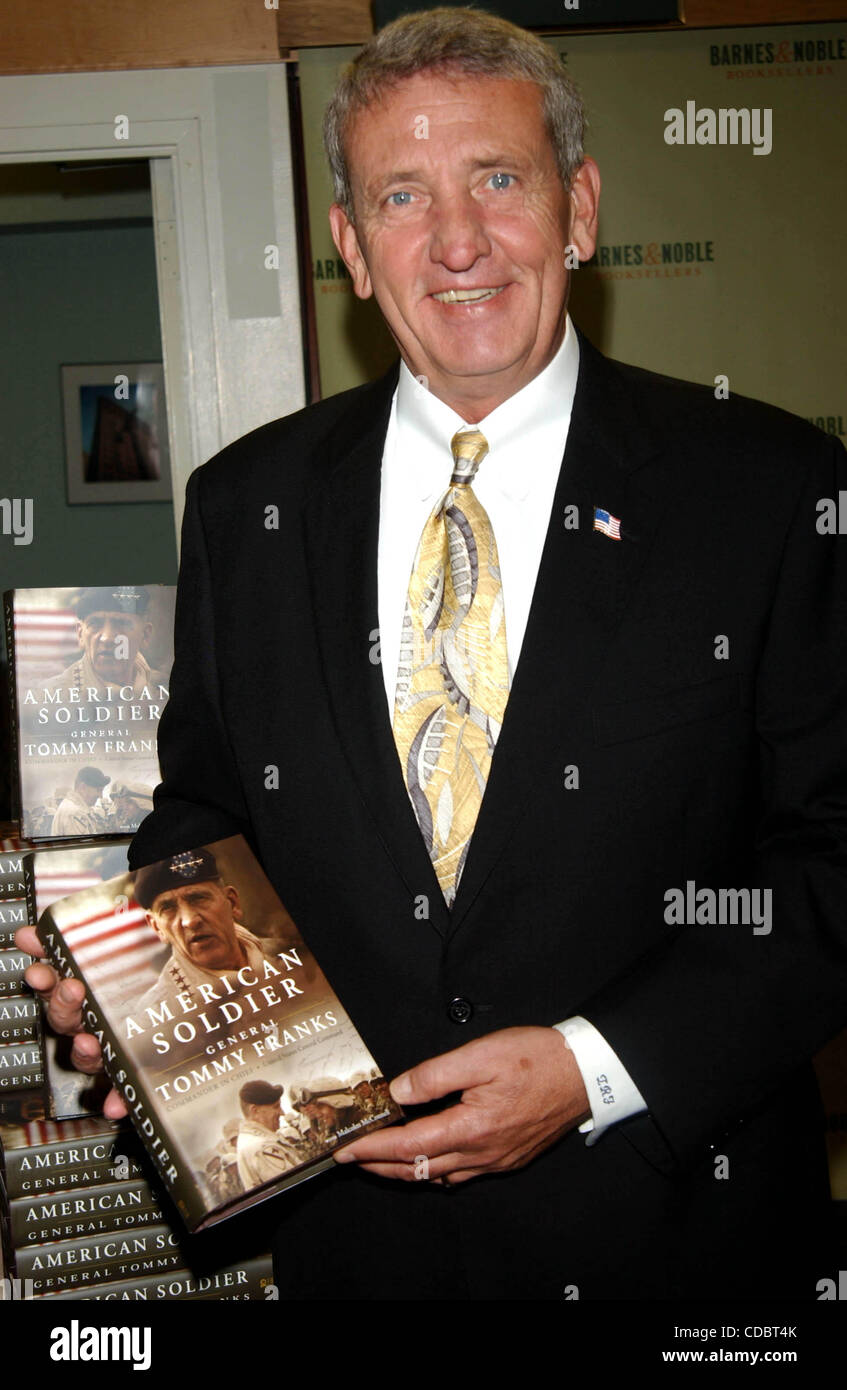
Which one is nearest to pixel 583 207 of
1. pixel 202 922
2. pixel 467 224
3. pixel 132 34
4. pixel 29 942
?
pixel 467 224

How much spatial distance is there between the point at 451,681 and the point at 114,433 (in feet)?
14.6

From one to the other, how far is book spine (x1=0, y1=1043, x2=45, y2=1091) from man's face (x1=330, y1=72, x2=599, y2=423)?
3.60 ft

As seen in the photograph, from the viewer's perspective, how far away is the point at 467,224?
1.30 metres

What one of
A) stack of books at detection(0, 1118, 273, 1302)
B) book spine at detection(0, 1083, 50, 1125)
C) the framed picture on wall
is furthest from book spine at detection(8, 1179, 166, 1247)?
the framed picture on wall

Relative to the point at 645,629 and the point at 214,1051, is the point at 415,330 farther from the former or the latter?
the point at 214,1051

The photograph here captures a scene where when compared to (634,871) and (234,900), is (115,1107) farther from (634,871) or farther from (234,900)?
(634,871)

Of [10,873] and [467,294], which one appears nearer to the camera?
[467,294]

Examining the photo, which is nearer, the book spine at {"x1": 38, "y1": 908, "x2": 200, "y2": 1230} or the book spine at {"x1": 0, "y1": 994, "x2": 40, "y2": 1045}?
the book spine at {"x1": 38, "y1": 908, "x2": 200, "y2": 1230}

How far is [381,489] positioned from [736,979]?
0.66 meters

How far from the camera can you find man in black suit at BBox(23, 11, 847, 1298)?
1182 mm

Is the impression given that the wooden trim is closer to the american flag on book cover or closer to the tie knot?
the tie knot

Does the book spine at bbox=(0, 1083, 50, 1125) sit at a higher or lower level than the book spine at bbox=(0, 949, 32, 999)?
lower

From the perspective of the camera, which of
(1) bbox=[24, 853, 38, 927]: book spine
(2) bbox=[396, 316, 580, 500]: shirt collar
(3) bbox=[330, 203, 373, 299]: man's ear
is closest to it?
(2) bbox=[396, 316, 580, 500]: shirt collar

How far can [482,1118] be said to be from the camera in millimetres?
1107
